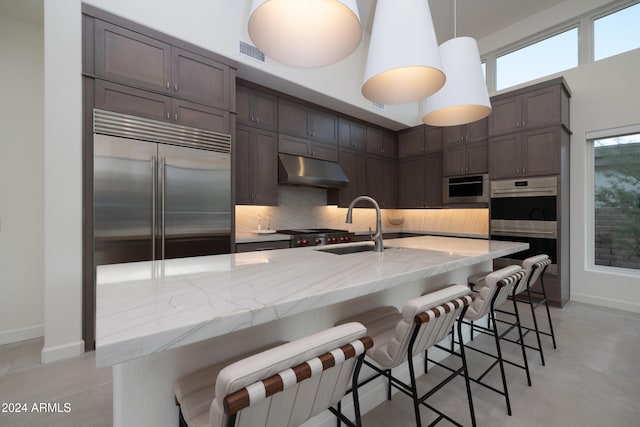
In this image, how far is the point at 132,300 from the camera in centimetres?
93

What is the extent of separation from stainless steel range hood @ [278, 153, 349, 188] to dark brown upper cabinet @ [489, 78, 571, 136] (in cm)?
234

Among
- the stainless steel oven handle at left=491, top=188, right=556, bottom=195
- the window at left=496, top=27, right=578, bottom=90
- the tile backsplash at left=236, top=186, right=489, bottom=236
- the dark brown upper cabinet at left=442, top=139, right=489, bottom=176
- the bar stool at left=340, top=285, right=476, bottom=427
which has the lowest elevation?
the bar stool at left=340, top=285, right=476, bottom=427

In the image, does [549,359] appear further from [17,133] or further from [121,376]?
[17,133]

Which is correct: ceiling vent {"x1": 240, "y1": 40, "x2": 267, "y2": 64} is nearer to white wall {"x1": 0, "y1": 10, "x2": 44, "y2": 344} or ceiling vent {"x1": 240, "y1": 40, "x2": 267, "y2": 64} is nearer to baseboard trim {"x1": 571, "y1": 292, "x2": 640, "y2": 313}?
white wall {"x1": 0, "y1": 10, "x2": 44, "y2": 344}

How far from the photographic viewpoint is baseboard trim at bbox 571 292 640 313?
11.5ft

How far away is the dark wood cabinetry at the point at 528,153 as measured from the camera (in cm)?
361

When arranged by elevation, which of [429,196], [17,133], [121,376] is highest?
[17,133]

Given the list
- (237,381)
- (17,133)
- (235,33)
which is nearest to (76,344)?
(17,133)

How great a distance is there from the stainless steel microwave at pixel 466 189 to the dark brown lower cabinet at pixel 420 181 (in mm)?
178

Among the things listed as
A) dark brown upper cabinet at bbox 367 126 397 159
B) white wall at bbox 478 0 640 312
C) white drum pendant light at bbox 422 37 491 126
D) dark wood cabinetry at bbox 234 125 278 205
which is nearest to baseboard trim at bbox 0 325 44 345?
dark wood cabinetry at bbox 234 125 278 205

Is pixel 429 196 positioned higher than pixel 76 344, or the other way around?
pixel 429 196

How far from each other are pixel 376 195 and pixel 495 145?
1.95m

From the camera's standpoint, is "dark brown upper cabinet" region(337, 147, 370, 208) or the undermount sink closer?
the undermount sink

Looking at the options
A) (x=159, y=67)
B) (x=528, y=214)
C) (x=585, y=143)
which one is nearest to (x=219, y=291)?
(x=159, y=67)
